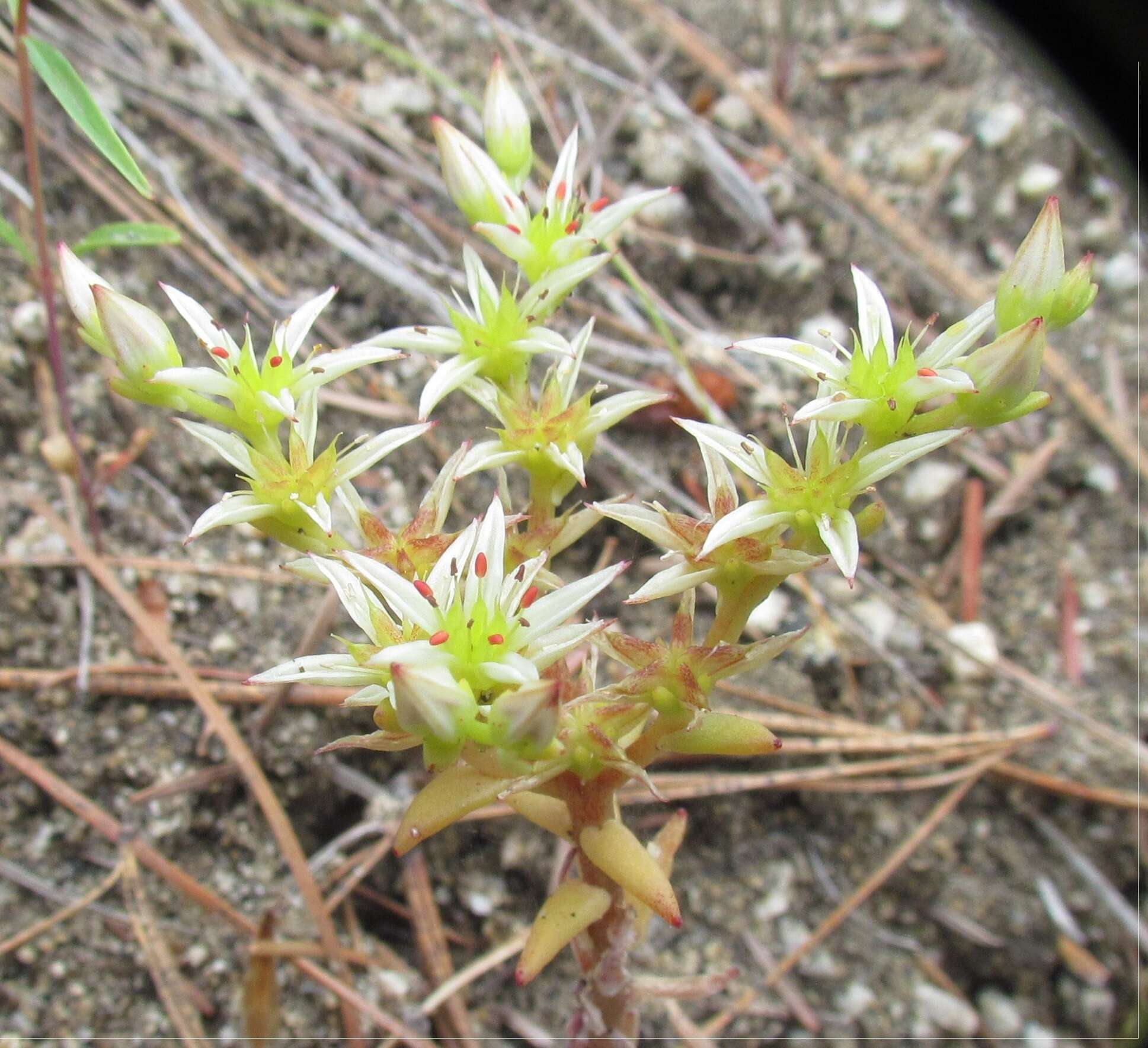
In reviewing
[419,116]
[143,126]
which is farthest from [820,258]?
[143,126]

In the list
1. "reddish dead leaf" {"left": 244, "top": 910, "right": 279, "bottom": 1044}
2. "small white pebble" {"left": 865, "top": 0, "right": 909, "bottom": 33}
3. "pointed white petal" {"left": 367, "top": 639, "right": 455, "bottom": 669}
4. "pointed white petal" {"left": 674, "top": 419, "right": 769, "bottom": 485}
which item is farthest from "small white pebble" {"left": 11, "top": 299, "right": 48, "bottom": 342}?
"small white pebble" {"left": 865, "top": 0, "right": 909, "bottom": 33}

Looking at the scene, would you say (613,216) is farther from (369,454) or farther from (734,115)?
→ (734,115)

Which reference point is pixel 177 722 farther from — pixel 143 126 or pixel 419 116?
pixel 419 116

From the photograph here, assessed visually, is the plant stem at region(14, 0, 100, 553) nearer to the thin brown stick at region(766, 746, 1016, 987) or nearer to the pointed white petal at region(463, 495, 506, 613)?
the pointed white petal at region(463, 495, 506, 613)

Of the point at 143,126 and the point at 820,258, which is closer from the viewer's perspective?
the point at 143,126

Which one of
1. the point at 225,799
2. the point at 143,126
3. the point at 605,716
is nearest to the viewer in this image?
the point at 605,716

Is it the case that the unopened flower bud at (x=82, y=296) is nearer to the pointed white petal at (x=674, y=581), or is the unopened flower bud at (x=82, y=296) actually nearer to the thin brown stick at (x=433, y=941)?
the pointed white petal at (x=674, y=581)

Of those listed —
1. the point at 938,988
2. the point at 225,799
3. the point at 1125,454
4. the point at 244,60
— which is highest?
the point at 1125,454
